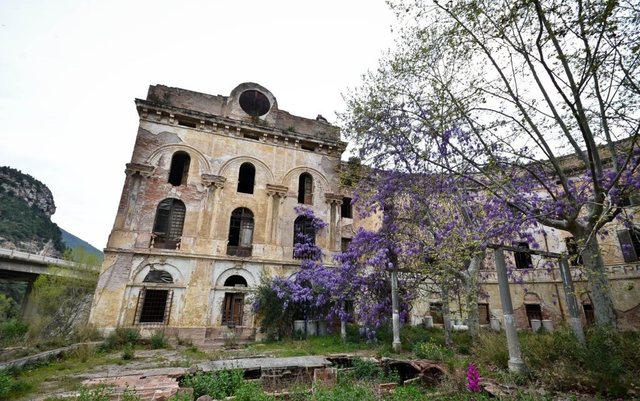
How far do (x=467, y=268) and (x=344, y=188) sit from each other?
947 cm

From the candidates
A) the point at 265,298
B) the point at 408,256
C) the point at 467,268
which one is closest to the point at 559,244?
the point at 467,268

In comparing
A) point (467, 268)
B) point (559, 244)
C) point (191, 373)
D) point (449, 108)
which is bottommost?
point (191, 373)

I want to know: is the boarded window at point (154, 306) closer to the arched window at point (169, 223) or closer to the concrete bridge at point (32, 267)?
the arched window at point (169, 223)

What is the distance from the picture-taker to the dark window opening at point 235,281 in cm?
1569

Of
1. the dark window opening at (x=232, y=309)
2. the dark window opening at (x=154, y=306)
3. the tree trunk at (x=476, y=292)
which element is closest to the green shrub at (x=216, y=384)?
the tree trunk at (x=476, y=292)

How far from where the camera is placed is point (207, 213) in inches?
640

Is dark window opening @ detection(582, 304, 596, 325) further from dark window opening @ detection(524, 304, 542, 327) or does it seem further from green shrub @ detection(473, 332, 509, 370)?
green shrub @ detection(473, 332, 509, 370)

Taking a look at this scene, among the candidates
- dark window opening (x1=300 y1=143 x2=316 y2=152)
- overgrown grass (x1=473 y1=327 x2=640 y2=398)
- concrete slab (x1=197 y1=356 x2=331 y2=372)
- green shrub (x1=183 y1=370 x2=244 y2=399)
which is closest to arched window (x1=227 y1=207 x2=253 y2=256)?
dark window opening (x1=300 y1=143 x2=316 y2=152)

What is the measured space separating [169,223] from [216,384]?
11248 mm

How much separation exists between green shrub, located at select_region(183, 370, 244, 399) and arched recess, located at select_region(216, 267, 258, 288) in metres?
8.92

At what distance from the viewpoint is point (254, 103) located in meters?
19.5

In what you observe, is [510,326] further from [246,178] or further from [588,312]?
[246,178]

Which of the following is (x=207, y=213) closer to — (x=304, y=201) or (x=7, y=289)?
(x=304, y=201)

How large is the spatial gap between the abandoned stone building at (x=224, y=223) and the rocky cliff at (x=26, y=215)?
38.2 meters
